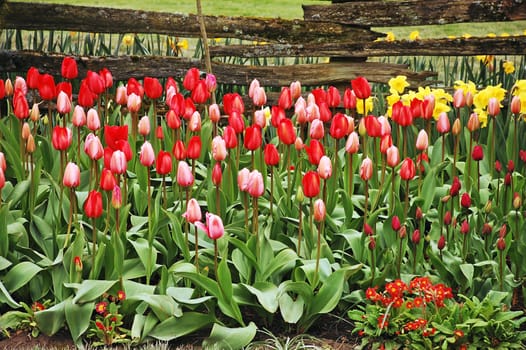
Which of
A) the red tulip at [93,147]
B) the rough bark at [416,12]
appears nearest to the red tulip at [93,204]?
the red tulip at [93,147]

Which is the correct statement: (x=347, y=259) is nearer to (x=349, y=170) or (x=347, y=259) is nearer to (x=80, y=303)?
(x=349, y=170)

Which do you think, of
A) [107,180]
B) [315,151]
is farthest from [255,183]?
[107,180]

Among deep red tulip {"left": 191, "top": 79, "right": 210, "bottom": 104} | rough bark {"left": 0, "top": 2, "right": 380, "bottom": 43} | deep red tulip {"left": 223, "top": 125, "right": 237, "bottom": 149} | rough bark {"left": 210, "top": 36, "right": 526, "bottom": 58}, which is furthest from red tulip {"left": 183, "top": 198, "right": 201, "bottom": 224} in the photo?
rough bark {"left": 0, "top": 2, "right": 380, "bottom": 43}

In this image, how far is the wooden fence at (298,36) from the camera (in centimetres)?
629

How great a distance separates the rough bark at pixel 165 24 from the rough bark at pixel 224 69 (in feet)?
0.83

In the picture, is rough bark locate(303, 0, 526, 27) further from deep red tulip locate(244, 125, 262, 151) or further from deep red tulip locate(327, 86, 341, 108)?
deep red tulip locate(244, 125, 262, 151)

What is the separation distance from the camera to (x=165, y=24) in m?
6.49

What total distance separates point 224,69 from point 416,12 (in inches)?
58.0

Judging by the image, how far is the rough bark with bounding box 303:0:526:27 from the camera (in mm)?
6320

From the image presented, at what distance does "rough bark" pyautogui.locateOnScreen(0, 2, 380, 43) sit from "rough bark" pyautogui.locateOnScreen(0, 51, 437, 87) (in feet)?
0.83

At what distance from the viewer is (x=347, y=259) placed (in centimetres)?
404

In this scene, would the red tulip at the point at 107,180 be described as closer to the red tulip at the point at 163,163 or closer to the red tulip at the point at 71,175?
the red tulip at the point at 71,175

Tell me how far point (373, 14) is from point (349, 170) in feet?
7.73

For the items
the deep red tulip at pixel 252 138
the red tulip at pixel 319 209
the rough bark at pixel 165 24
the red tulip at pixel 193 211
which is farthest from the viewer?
the rough bark at pixel 165 24
